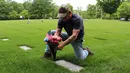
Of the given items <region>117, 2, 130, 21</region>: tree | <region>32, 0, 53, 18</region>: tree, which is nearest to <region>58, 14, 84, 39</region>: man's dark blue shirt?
<region>117, 2, 130, 21</region>: tree

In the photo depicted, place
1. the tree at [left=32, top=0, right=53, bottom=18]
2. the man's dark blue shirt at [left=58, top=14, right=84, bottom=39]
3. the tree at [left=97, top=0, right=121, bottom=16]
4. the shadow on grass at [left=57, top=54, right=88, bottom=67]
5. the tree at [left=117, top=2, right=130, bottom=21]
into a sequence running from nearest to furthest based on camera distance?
the man's dark blue shirt at [left=58, top=14, right=84, bottom=39]
the shadow on grass at [left=57, top=54, right=88, bottom=67]
the tree at [left=117, top=2, right=130, bottom=21]
the tree at [left=97, top=0, right=121, bottom=16]
the tree at [left=32, top=0, right=53, bottom=18]

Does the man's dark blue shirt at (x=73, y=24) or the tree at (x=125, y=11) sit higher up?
the man's dark blue shirt at (x=73, y=24)

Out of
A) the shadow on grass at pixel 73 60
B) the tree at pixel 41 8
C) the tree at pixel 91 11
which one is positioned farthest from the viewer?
the tree at pixel 91 11

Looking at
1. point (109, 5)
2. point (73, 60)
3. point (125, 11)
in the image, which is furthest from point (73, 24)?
point (109, 5)

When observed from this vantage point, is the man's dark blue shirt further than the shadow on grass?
No

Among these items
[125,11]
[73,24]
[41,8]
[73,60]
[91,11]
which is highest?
[73,24]

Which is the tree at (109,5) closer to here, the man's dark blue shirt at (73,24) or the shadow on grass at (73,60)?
the shadow on grass at (73,60)

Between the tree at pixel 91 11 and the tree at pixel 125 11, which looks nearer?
the tree at pixel 125 11

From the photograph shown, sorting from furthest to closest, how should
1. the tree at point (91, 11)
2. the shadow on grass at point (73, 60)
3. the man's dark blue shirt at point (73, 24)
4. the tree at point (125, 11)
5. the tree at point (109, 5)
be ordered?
the tree at point (91, 11), the tree at point (109, 5), the tree at point (125, 11), the shadow on grass at point (73, 60), the man's dark blue shirt at point (73, 24)

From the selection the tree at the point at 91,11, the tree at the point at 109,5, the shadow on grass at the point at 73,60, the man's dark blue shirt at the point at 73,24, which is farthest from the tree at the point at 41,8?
the man's dark blue shirt at the point at 73,24

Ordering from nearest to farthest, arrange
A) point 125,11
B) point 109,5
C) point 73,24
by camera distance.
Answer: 1. point 73,24
2. point 125,11
3. point 109,5

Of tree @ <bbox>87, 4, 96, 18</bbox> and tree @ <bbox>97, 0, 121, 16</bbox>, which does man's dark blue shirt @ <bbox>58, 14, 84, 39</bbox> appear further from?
tree @ <bbox>87, 4, 96, 18</bbox>

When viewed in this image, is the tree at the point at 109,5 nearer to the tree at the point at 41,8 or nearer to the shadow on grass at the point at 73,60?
the tree at the point at 41,8

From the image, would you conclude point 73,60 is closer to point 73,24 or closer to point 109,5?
point 73,24
